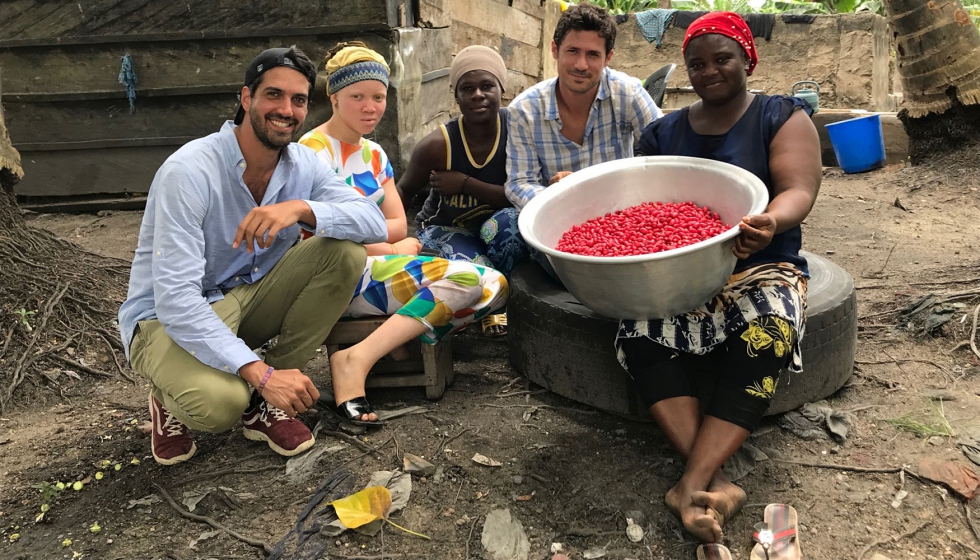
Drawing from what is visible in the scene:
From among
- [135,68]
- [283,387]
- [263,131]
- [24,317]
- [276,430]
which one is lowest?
[276,430]

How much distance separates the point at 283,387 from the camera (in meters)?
2.07

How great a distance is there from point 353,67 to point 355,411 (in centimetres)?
125

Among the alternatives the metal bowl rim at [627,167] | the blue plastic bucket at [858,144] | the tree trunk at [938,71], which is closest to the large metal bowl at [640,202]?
the metal bowl rim at [627,167]

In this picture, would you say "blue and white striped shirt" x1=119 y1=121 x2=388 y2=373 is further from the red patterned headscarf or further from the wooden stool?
the red patterned headscarf

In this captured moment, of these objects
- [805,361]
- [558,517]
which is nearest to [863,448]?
[805,361]

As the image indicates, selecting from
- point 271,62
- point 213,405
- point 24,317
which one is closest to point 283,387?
point 213,405

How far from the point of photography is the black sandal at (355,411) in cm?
250

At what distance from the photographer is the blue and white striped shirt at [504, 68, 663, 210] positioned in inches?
117

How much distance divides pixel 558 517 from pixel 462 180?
170 cm

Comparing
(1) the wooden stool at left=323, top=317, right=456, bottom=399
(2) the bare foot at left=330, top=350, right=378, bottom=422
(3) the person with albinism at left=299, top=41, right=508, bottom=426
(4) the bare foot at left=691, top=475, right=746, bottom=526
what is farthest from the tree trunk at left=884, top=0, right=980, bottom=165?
(2) the bare foot at left=330, top=350, right=378, bottom=422

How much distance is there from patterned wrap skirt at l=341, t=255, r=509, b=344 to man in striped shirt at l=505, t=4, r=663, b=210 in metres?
0.49

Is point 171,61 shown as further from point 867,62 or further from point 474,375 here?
point 867,62

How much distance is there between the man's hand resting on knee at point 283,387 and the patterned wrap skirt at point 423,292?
585mm

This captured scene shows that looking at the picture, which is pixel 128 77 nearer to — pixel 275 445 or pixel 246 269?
pixel 246 269
